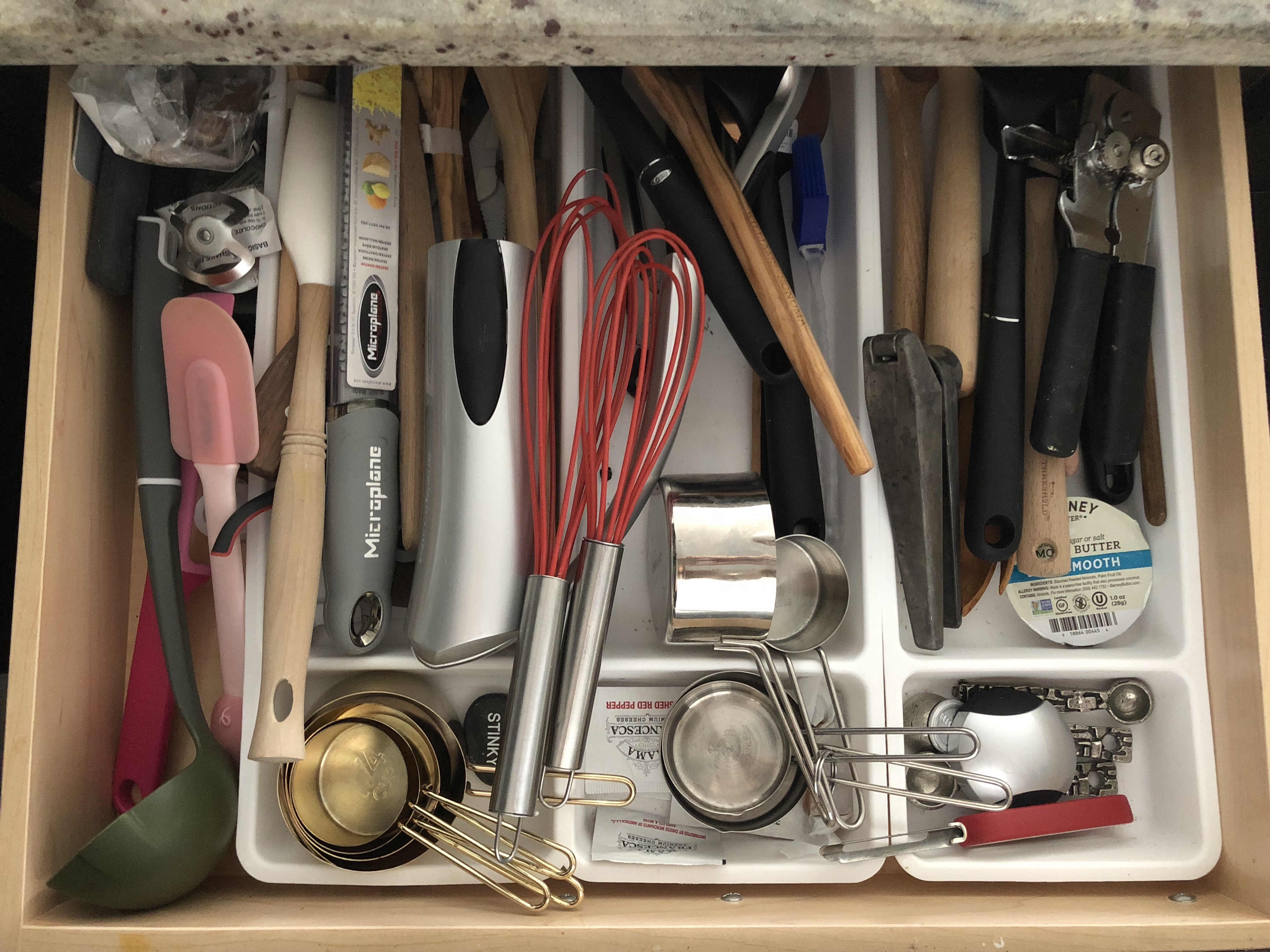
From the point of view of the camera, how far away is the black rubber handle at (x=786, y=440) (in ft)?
2.32

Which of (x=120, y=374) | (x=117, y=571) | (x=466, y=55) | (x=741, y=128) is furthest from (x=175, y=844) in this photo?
(x=741, y=128)

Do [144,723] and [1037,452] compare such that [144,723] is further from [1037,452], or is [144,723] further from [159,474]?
[1037,452]

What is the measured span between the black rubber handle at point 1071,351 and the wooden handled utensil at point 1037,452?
0.02 m

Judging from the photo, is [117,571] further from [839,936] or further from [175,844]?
[839,936]

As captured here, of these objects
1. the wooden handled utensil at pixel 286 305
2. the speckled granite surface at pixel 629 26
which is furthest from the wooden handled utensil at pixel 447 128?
the speckled granite surface at pixel 629 26

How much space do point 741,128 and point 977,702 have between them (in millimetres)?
511

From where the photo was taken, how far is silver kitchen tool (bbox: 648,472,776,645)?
→ 64cm

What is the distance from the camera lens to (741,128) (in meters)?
0.69

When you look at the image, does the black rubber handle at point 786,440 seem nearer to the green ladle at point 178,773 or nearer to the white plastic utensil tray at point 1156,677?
the white plastic utensil tray at point 1156,677

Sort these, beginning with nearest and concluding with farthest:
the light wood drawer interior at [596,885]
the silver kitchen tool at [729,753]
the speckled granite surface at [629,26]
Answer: the speckled granite surface at [629,26] < the light wood drawer interior at [596,885] < the silver kitchen tool at [729,753]

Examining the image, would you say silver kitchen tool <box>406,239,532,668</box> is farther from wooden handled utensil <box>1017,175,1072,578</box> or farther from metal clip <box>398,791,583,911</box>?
wooden handled utensil <box>1017,175,1072,578</box>

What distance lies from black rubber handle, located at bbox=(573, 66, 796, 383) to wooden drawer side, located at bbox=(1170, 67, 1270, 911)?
332 millimetres

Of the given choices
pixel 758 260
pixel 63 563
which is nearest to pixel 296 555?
pixel 63 563

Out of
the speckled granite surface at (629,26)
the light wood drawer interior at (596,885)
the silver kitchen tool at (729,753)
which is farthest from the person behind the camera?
the silver kitchen tool at (729,753)
